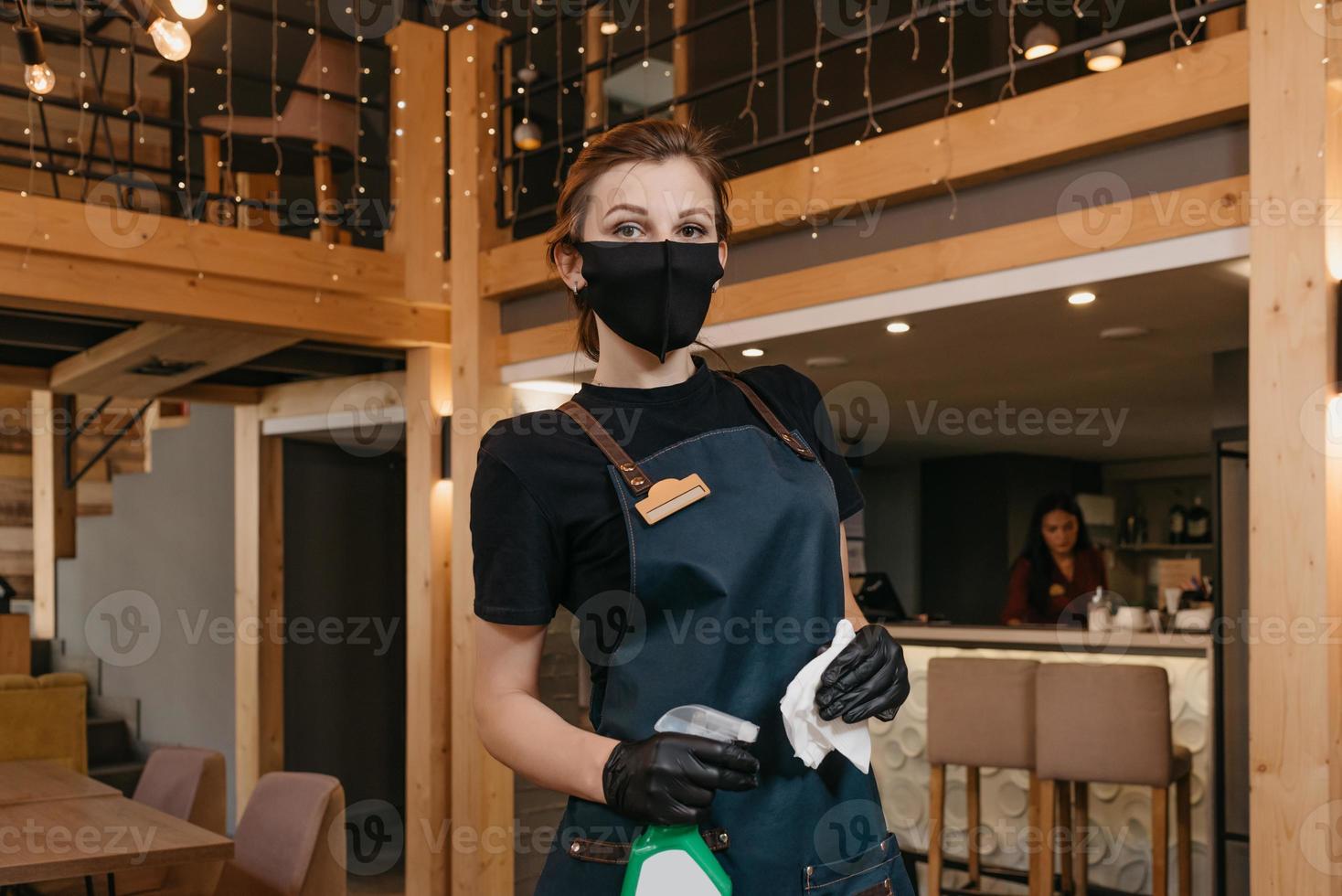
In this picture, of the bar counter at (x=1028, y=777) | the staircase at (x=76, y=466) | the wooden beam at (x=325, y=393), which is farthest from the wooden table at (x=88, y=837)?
the staircase at (x=76, y=466)

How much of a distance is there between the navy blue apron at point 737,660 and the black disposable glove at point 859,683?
0.08 m

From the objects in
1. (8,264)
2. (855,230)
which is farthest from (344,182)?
(855,230)

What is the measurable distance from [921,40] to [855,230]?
11.7 ft

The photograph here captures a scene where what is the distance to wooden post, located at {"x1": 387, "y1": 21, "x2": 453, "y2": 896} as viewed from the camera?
17.9 feet

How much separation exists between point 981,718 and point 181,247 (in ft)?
11.3

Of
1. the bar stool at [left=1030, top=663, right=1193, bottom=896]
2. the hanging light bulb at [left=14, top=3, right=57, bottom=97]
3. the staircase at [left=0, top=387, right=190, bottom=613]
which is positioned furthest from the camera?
the staircase at [left=0, top=387, right=190, bottom=613]

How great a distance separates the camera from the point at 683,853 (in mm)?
1038

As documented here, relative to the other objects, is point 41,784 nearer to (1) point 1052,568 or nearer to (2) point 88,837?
(2) point 88,837

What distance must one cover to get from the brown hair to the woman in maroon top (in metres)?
4.93

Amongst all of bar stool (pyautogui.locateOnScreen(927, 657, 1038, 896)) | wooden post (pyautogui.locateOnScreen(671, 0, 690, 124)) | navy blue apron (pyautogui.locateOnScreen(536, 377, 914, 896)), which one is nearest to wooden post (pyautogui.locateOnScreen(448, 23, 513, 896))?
wooden post (pyautogui.locateOnScreen(671, 0, 690, 124))

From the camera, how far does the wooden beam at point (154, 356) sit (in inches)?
205

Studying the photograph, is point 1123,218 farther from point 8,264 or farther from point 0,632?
point 0,632

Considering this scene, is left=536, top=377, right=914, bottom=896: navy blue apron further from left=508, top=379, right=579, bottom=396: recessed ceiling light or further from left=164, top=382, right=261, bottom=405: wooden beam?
left=164, top=382, right=261, bottom=405: wooden beam

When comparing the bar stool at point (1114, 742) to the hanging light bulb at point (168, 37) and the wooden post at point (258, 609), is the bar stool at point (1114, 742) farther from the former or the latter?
the wooden post at point (258, 609)
